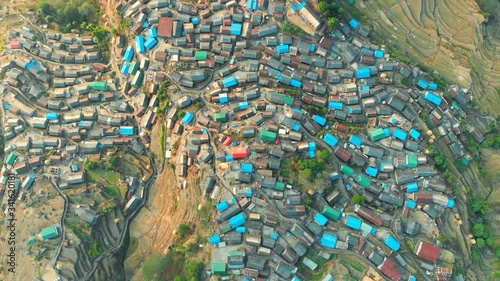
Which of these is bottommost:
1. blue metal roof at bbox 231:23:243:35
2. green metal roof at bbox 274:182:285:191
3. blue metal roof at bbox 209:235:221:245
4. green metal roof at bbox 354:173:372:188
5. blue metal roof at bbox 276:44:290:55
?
blue metal roof at bbox 209:235:221:245

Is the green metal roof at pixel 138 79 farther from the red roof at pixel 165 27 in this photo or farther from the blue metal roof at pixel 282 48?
the blue metal roof at pixel 282 48

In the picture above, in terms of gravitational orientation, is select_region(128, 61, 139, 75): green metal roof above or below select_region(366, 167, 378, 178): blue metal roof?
above

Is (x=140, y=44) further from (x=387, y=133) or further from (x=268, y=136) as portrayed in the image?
(x=387, y=133)

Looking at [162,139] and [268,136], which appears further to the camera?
[162,139]

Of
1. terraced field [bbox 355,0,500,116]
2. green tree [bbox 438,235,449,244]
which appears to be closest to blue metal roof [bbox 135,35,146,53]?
terraced field [bbox 355,0,500,116]

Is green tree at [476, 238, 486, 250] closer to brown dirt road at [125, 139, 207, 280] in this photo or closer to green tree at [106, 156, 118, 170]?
brown dirt road at [125, 139, 207, 280]

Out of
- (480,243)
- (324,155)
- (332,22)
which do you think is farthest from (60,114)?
(480,243)

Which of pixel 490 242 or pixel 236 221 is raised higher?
pixel 236 221
